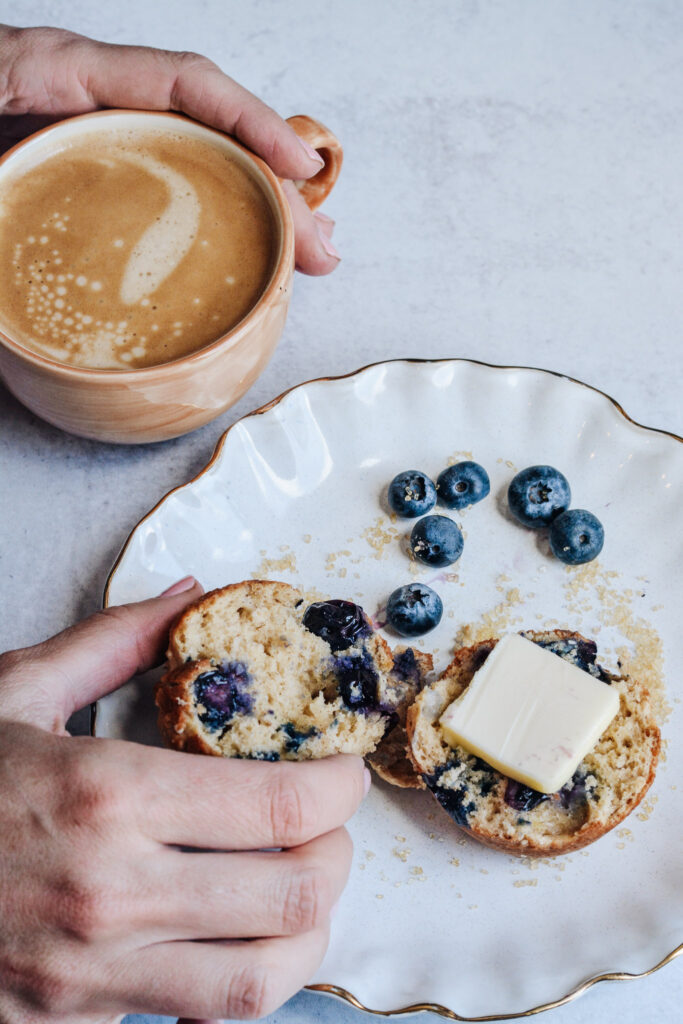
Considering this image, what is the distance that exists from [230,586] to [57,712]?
14.5 inches

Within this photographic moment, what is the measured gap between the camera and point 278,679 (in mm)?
1553

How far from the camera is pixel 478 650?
1.61 metres

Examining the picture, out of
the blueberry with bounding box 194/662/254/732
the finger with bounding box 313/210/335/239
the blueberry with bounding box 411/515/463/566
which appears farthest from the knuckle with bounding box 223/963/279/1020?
the finger with bounding box 313/210/335/239

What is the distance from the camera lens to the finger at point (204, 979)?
1.21 m

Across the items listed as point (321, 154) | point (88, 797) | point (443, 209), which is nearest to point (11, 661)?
point (88, 797)

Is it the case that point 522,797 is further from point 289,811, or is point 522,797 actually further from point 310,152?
Answer: point 310,152

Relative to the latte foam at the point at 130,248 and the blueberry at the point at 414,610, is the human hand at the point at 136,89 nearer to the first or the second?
the latte foam at the point at 130,248

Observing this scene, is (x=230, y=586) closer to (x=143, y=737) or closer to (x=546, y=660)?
(x=143, y=737)

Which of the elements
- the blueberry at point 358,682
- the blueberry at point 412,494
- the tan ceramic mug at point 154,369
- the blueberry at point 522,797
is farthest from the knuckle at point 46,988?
the blueberry at point 412,494

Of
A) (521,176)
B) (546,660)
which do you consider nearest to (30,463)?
(546,660)

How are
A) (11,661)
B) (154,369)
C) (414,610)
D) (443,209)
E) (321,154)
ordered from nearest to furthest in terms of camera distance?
(11,661) < (154,369) < (414,610) < (321,154) < (443,209)

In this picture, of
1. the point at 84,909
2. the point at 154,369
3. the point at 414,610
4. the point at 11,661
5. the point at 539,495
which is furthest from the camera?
the point at 539,495

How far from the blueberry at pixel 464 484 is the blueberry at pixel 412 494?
0.10 feet

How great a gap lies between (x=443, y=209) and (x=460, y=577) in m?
0.99
